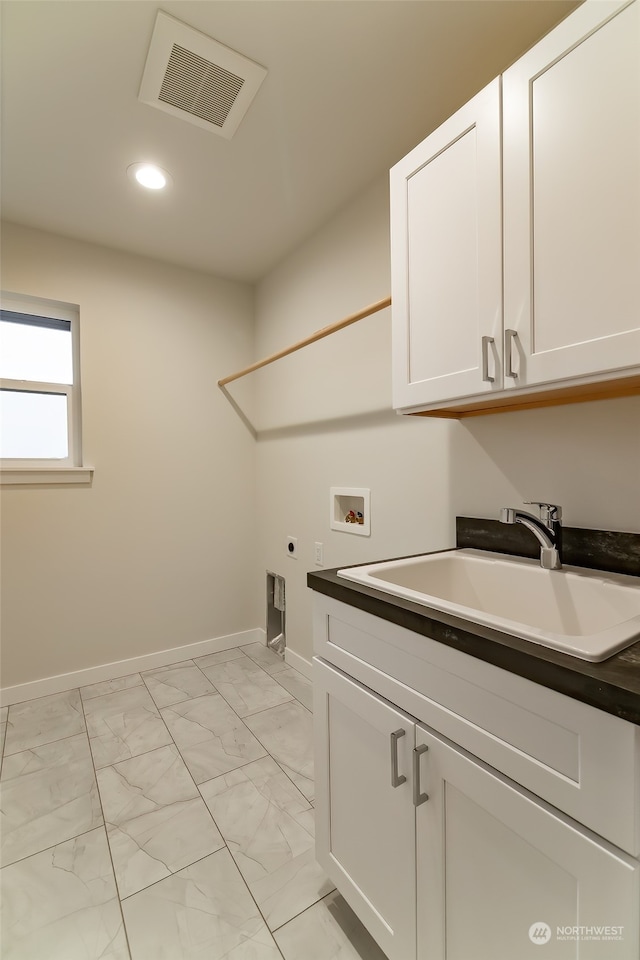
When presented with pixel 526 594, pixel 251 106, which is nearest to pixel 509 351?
pixel 526 594

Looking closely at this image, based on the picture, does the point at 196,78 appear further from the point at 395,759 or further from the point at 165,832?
the point at 165,832

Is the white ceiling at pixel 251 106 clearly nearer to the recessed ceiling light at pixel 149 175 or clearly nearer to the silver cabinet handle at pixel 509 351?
the recessed ceiling light at pixel 149 175

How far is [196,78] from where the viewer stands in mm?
1393

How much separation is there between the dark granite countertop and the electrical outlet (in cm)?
135

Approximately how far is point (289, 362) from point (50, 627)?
1979 mm

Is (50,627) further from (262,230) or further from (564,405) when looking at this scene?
(564,405)

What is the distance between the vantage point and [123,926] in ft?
3.61

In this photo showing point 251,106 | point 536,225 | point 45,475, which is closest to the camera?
point 536,225

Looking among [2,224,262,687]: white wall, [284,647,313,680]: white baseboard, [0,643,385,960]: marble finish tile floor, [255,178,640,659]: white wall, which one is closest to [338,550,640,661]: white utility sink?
[255,178,640,659]: white wall

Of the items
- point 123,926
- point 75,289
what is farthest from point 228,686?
point 75,289

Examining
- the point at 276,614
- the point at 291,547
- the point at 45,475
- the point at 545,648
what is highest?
the point at 45,475

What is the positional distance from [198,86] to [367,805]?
2157 mm

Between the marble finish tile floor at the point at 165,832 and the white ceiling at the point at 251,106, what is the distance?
2450 mm

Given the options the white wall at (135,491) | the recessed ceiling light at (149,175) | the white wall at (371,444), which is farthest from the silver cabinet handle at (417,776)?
the recessed ceiling light at (149,175)
